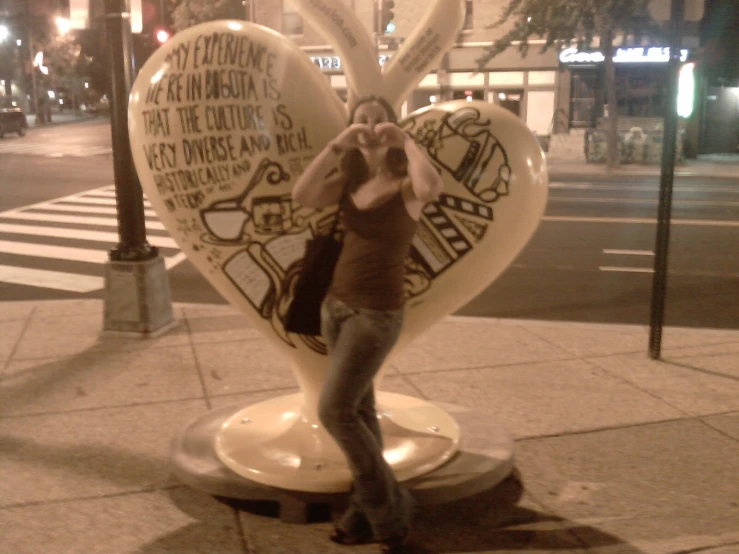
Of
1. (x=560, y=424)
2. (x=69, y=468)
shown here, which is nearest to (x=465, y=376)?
(x=560, y=424)

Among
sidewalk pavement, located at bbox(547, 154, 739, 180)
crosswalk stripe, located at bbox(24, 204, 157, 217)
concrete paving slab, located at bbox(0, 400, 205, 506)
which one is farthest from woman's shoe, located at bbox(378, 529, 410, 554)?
sidewalk pavement, located at bbox(547, 154, 739, 180)

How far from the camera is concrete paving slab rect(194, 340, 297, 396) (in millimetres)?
5387

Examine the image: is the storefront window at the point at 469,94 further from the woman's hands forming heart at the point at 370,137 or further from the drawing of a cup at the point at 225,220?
the woman's hands forming heart at the point at 370,137

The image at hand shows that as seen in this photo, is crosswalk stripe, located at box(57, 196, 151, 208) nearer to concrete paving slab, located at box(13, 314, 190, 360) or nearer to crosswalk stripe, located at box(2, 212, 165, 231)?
crosswalk stripe, located at box(2, 212, 165, 231)

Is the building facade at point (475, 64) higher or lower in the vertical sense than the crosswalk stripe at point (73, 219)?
higher

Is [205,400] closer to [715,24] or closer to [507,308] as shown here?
[507,308]

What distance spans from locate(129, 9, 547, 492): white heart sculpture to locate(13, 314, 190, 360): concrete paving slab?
2607 mm

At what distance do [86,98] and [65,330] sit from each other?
81.4m

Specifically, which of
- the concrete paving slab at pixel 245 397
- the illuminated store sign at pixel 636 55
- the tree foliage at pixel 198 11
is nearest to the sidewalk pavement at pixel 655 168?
the illuminated store sign at pixel 636 55

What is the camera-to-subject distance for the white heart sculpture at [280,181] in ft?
12.0

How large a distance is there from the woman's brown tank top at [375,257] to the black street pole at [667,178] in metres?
3.28

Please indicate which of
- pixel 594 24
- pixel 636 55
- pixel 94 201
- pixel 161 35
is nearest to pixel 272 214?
pixel 161 35

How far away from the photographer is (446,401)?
5.10 m

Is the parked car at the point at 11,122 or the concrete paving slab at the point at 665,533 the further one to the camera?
the parked car at the point at 11,122
